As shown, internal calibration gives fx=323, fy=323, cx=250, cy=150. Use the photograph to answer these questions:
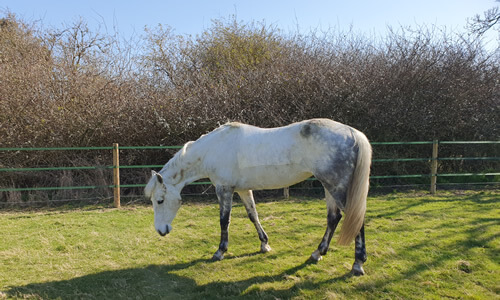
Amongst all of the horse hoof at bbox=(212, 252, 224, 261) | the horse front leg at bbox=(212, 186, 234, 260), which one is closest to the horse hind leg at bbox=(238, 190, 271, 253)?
the horse front leg at bbox=(212, 186, 234, 260)

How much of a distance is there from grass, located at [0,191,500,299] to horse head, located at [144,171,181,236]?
44cm

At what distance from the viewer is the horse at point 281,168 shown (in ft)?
10.2

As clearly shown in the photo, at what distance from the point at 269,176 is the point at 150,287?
160 cm

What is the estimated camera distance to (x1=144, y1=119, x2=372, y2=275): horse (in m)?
3.12

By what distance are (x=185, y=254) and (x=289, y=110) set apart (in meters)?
5.04

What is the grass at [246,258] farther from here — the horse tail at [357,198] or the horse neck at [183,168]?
the horse neck at [183,168]

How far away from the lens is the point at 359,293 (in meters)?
2.78

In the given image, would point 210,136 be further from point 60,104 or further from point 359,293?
point 60,104

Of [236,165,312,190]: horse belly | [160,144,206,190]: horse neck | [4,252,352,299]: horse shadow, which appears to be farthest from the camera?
[160,144,206,190]: horse neck

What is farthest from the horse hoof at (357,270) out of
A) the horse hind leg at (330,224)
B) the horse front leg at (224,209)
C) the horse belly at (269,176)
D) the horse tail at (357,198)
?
the horse front leg at (224,209)

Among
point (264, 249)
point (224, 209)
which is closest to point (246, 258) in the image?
point (264, 249)

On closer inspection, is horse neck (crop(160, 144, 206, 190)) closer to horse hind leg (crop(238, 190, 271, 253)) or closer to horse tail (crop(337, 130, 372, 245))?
horse hind leg (crop(238, 190, 271, 253))

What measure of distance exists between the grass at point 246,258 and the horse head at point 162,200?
0.44 meters

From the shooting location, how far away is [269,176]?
352cm
